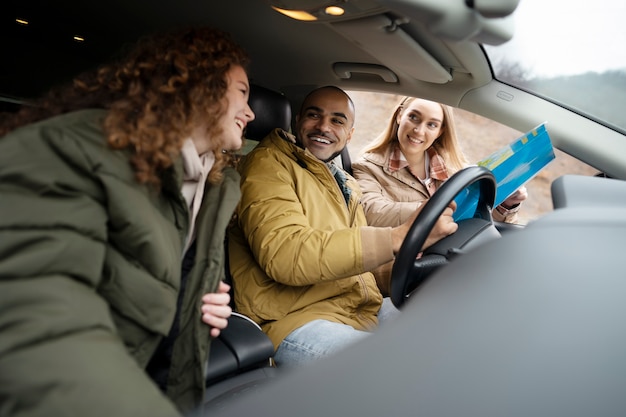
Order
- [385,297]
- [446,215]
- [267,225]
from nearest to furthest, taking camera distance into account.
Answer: [446,215] < [267,225] < [385,297]

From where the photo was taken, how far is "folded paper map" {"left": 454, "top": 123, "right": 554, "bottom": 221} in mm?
1490

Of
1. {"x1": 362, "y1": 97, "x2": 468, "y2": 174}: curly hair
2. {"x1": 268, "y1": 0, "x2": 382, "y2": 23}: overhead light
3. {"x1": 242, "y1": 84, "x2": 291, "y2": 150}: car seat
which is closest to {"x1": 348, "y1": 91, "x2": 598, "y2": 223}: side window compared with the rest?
{"x1": 362, "y1": 97, "x2": 468, "y2": 174}: curly hair

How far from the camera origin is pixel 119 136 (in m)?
0.87

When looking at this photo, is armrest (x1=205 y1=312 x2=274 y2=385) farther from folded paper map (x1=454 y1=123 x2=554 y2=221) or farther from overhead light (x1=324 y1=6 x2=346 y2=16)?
overhead light (x1=324 y1=6 x2=346 y2=16)

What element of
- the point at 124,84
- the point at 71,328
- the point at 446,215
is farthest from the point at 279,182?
the point at 71,328

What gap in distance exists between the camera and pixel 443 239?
4.53 feet

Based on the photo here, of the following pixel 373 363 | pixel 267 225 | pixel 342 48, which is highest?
pixel 342 48

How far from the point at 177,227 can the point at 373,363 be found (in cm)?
55

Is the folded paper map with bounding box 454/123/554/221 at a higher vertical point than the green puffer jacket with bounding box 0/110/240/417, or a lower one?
higher

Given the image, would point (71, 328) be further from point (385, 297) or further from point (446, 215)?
point (385, 297)

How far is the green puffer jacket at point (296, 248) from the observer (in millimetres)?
1412

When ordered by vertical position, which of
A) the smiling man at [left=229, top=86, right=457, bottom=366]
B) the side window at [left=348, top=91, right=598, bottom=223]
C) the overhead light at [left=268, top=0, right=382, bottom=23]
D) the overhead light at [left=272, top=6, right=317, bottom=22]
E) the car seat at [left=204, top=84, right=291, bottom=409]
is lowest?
the car seat at [left=204, top=84, right=291, bottom=409]

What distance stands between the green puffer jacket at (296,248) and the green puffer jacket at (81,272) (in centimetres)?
44

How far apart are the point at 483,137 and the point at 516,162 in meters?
1.28
